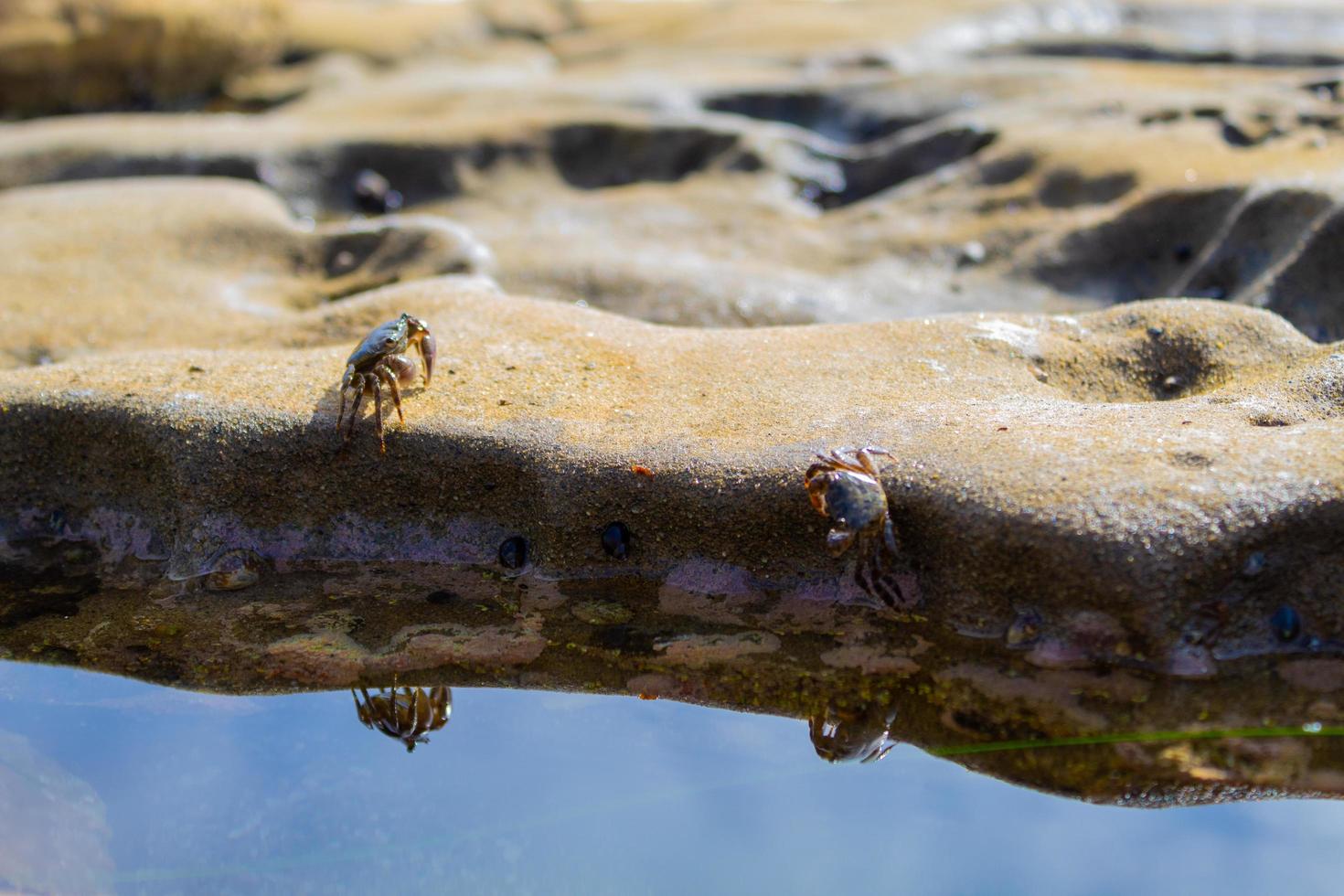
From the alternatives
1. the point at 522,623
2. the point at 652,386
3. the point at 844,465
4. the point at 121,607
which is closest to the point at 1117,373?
the point at 844,465

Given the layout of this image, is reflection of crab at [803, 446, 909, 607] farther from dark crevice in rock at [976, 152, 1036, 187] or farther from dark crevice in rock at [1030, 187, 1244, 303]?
dark crevice in rock at [976, 152, 1036, 187]

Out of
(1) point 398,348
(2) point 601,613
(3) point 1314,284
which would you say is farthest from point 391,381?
(3) point 1314,284

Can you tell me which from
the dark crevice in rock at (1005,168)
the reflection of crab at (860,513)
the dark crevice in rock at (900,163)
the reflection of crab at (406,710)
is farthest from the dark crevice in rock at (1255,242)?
the reflection of crab at (406,710)

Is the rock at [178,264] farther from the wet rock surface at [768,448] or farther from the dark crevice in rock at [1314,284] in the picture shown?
the dark crevice in rock at [1314,284]

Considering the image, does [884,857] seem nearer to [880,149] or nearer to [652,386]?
[652,386]

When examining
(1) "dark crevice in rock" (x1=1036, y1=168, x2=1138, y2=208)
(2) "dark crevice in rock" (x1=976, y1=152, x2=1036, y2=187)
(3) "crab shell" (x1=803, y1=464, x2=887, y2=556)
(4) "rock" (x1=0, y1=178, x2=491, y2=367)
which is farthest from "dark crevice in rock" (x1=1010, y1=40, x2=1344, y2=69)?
(3) "crab shell" (x1=803, y1=464, x2=887, y2=556)

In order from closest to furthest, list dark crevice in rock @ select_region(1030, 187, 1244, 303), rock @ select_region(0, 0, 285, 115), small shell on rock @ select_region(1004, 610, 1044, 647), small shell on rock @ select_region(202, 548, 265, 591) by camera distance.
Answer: small shell on rock @ select_region(1004, 610, 1044, 647), small shell on rock @ select_region(202, 548, 265, 591), dark crevice in rock @ select_region(1030, 187, 1244, 303), rock @ select_region(0, 0, 285, 115)

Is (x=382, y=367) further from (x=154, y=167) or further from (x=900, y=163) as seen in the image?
(x=154, y=167)
